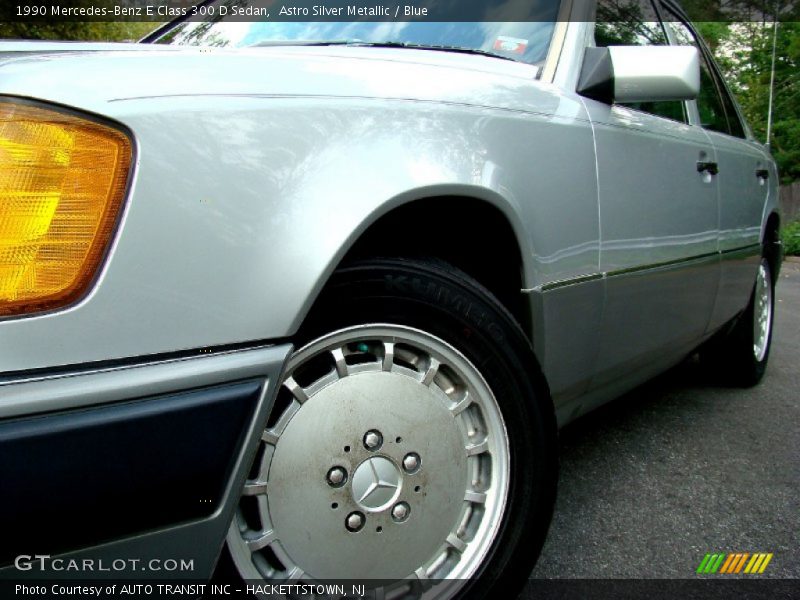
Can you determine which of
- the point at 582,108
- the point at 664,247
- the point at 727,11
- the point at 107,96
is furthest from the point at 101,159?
the point at 727,11

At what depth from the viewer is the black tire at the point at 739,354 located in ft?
11.1

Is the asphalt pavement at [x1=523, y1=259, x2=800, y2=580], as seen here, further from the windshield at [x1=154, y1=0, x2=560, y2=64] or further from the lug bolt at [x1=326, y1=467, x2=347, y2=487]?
the windshield at [x1=154, y1=0, x2=560, y2=64]

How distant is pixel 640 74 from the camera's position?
186 cm

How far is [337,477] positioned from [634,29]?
214 centimetres

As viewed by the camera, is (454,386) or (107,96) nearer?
(107,96)

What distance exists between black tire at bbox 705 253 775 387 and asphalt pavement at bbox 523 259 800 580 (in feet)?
0.23

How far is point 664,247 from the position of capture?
217 centimetres

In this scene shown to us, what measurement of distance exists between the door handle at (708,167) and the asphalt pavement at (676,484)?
1008 mm

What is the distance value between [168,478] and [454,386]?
1.96 feet

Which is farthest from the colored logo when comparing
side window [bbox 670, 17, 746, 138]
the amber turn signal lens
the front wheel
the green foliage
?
the green foliage

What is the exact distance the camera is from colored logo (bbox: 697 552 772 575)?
1757mm

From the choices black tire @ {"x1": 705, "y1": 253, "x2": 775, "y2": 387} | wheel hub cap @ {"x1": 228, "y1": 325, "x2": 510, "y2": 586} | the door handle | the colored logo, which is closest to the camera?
wheel hub cap @ {"x1": 228, "y1": 325, "x2": 510, "y2": 586}

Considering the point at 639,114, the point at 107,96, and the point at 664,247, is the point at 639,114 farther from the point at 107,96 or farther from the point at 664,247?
the point at 107,96

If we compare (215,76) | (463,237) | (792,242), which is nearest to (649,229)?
(463,237)
